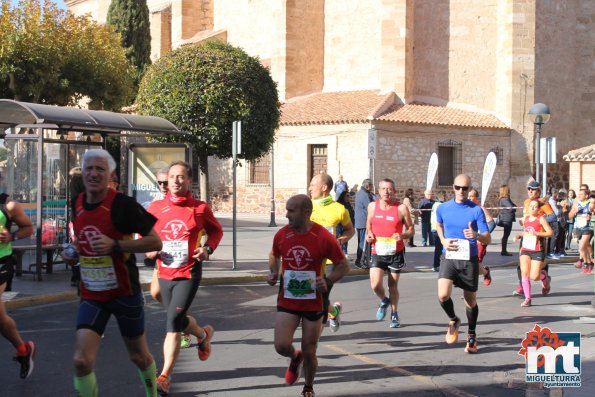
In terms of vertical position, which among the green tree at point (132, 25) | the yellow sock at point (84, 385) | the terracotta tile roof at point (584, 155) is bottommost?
the yellow sock at point (84, 385)

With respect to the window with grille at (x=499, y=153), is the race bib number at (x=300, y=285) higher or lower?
lower

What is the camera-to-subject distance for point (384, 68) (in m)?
36.7

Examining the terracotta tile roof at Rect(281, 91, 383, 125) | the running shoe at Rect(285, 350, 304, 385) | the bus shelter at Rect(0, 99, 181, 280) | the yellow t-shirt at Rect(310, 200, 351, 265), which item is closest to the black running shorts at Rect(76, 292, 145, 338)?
the running shoe at Rect(285, 350, 304, 385)

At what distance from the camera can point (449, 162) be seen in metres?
36.0

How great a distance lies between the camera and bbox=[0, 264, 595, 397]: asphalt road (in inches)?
Result: 287

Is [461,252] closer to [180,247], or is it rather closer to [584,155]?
[180,247]

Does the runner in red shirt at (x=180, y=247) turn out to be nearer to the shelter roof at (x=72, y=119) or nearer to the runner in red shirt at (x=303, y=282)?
the runner in red shirt at (x=303, y=282)

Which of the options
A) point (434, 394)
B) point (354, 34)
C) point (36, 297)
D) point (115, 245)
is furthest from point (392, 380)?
point (354, 34)

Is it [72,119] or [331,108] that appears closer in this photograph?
[72,119]

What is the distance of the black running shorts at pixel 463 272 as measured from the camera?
29.9 ft

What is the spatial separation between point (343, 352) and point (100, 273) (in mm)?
3756

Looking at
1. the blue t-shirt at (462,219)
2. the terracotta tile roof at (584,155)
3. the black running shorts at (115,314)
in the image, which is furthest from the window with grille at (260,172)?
the black running shorts at (115,314)

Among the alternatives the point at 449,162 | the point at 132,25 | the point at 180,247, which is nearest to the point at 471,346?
the point at 180,247

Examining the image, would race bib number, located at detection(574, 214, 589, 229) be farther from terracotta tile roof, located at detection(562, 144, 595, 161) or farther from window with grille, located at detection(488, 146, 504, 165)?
window with grille, located at detection(488, 146, 504, 165)
